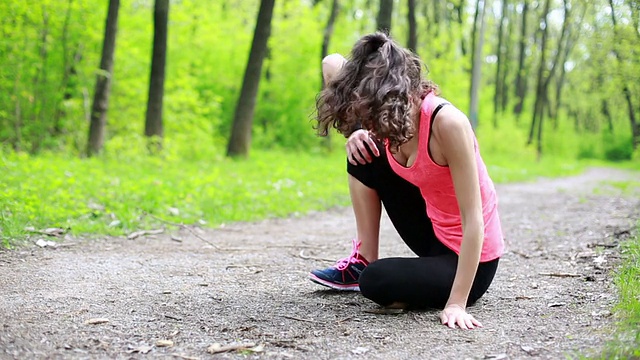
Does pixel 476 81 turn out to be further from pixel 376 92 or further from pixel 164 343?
pixel 164 343

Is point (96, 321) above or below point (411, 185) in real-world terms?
below

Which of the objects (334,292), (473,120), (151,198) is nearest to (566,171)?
(473,120)

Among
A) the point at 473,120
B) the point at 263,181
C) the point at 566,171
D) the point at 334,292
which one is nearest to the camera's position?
the point at 334,292

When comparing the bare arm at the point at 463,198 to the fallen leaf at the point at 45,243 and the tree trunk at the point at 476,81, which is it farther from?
the tree trunk at the point at 476,81

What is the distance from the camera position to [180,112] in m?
14.4

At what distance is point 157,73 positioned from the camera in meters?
11.6

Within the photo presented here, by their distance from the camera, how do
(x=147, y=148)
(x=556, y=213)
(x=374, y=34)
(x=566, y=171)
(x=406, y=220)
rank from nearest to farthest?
(x=374, y=34) < (x=406, y=220) < (x=556, y=213) < (x=147, y=148) < (x=566, y=171)

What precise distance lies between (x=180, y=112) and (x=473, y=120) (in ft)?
25.8

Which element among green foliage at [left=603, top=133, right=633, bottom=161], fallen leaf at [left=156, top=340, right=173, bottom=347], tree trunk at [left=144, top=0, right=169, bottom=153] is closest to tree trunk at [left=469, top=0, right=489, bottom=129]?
tree trunk at [left=144, top=0, right=169, bottom=153]

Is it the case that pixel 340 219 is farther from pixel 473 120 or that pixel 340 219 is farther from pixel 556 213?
pixel 473 120

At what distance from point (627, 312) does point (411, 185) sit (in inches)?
46.7

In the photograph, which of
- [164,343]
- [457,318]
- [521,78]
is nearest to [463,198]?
[457,318]

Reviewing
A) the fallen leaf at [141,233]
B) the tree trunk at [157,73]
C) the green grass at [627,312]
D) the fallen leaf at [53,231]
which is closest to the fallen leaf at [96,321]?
the green grass at [627,312]

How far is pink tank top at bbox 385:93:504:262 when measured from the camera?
3014mm
